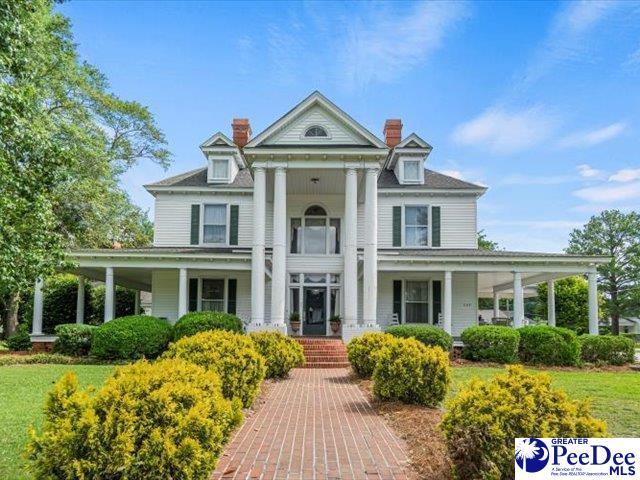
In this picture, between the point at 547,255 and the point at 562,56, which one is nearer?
the point at 562,56

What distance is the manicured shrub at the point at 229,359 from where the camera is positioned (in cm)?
815

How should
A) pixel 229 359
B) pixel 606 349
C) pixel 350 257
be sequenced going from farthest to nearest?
1. pixel 350 257
2. pixel 606 349
3. pixel 229 359

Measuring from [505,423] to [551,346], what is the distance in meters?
13.5

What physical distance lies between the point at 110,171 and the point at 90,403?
2343 cm

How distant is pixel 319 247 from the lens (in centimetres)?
2127

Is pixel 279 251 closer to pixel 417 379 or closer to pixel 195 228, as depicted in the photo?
pixel 195 228

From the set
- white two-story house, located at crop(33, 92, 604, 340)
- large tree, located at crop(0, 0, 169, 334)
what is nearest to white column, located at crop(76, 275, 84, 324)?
white two-story house, located at crop(33, 92, 604, 340)

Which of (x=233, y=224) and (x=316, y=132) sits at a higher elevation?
(x=316, y=132)

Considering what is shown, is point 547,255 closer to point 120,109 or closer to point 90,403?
point 90,403

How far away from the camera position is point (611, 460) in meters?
4.21

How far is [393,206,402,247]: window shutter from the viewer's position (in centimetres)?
2153

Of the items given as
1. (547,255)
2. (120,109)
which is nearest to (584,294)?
(547,255)

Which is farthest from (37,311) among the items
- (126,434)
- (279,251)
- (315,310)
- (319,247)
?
(126,434)

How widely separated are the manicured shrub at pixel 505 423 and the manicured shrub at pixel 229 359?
4.33 meters
